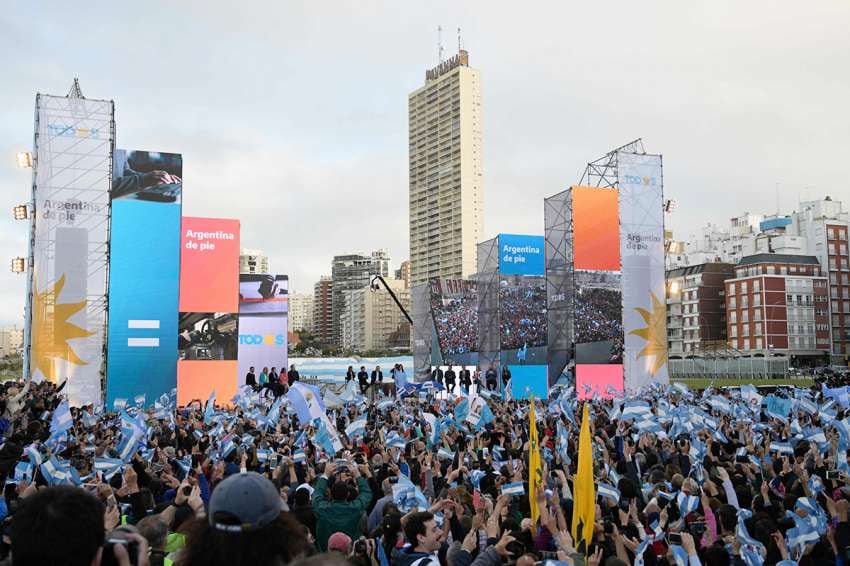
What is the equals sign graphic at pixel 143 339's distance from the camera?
27625mm

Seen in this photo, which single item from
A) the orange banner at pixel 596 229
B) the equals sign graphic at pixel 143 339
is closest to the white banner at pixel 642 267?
the orange banner at pixel 596 229

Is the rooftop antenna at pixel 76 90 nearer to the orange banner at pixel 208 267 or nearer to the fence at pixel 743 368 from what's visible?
the orange banner at pixel 208 267

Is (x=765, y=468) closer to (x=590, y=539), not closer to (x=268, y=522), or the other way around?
(x=590, y=539)

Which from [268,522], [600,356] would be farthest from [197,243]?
[268,522]

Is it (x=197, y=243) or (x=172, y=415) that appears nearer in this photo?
(x=172, y=415)

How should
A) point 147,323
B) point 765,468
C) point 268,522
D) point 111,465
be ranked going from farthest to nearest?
point 147,323
point 765,468
point 111,465
point 268,522

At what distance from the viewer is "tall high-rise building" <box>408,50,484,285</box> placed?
409ft

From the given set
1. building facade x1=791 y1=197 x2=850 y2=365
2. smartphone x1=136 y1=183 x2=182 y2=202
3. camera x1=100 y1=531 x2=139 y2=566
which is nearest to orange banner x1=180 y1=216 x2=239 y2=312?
smartphone x1=136 y1=183 x2=182 y2=202

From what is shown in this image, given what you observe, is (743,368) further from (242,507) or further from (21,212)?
(242,507)

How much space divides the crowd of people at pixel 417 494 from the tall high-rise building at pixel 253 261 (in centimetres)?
16245

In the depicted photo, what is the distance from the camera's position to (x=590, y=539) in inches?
241

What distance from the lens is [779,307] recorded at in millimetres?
85812

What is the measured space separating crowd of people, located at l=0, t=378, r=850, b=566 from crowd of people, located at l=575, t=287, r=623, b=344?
17.3 metres

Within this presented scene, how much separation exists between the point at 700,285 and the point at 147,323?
7648cm
